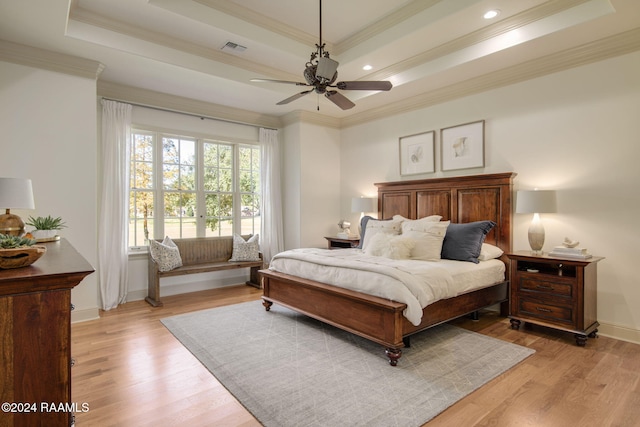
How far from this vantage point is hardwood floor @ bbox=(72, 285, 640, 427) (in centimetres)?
203

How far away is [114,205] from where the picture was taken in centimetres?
438

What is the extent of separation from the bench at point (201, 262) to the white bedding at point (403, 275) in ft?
4.74

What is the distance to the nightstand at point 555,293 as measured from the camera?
10.0 feet

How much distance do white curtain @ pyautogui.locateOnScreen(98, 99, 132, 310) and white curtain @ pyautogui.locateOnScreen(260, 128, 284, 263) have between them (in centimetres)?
206

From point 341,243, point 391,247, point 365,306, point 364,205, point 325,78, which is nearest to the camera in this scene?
point 325,78

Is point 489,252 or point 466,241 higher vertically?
point 466,241

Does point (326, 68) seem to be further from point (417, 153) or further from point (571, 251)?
point (571, 251)

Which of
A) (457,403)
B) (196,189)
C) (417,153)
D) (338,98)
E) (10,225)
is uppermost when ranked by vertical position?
Answer: (338,98)

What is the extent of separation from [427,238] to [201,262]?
329 centimetres

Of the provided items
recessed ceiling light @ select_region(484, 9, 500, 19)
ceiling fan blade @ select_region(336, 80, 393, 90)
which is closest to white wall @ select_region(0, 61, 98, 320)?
ceiling fan blade @ select_region(336, 80, 393, 90)

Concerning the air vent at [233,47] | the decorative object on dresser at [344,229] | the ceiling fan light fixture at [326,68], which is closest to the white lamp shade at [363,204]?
the decorative object on dresser at [344,229]

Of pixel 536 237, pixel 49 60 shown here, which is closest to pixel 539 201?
pixel 536 237

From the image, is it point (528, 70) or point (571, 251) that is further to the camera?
point (528, 70)

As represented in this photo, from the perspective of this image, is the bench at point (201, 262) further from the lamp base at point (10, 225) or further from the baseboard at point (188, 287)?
the lamp base at point (10, 225)
